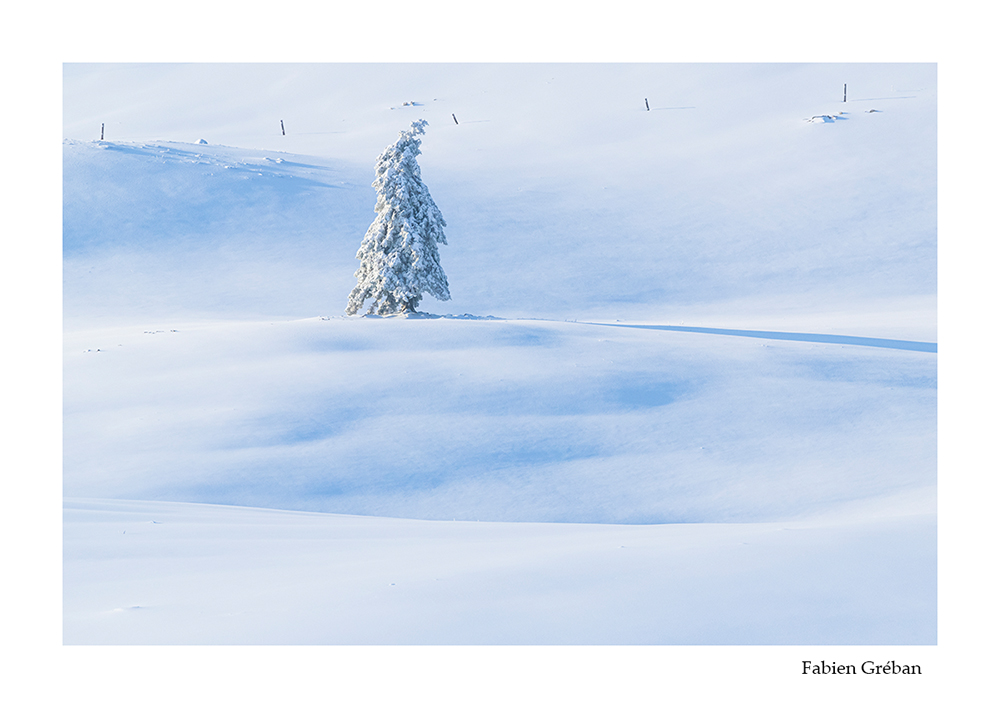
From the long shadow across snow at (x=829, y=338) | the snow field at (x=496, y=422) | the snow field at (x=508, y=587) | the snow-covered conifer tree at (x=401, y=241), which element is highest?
the snow-covered conifer tree at (x=401, y=241)

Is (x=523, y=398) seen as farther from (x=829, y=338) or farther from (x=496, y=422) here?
(x=829, y=338)

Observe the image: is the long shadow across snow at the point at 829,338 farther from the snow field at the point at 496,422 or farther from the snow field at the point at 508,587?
the snow field at the point at 508,587

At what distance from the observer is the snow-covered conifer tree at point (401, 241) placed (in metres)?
23.8

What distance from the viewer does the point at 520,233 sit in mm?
41000

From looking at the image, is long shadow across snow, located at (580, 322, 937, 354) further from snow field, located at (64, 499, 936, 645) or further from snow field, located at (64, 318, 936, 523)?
snow field, located at (64, 499, 936, 645)

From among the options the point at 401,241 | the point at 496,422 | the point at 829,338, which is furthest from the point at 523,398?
the point at 829,338

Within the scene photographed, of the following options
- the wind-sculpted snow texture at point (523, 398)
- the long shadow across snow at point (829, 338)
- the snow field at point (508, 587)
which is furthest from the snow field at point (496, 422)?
the snow field at point (508, 587)

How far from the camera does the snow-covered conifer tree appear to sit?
2377 cm

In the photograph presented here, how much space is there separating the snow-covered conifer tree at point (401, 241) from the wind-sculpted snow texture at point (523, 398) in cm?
55

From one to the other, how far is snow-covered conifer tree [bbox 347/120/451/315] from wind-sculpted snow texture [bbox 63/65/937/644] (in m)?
0.55

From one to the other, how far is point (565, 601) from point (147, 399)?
12362 millimetres

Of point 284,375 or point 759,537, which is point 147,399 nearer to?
point 284,375

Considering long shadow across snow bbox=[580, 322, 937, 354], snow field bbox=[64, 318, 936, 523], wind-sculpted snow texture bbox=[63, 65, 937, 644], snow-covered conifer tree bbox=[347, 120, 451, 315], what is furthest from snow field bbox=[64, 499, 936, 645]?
snow-covered conifer tree bbox=[347, 120, 451, 315]

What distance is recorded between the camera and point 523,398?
17922 mm
